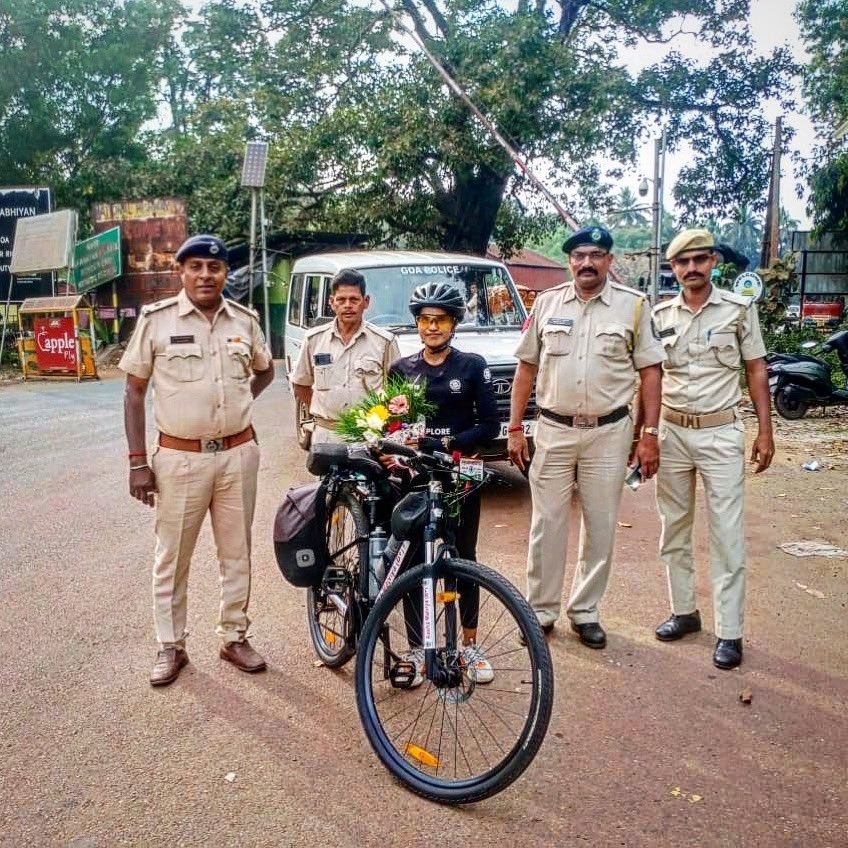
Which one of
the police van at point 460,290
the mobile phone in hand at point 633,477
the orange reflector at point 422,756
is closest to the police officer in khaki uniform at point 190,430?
the orange reflector at point 422,756

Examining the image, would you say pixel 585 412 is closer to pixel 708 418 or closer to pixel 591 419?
pixel 591 419

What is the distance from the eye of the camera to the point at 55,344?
1792cm

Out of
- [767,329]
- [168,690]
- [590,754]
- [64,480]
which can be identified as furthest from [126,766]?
[767,329]

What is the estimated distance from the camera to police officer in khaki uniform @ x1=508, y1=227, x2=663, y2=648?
4.10 metres

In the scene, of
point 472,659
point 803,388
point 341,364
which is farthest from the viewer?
point 803,388

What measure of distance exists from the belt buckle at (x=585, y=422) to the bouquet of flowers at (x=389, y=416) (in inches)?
35.3

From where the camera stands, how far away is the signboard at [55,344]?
17.7 meters

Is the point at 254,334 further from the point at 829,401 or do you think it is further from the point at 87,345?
the point at 87,345

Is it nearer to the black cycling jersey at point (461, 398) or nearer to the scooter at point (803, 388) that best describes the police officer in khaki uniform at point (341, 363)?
the black cycling jersey at point (461, 398)

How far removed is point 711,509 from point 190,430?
241 centimetres

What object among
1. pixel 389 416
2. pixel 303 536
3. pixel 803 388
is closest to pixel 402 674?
pixel 303 536

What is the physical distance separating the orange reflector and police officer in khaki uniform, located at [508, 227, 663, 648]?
140 centimetres

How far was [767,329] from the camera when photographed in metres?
16.8

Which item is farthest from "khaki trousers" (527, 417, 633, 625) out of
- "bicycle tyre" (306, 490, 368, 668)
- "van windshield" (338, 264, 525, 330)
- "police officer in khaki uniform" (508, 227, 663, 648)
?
"van windshield" (338, 264, 525, 330)
